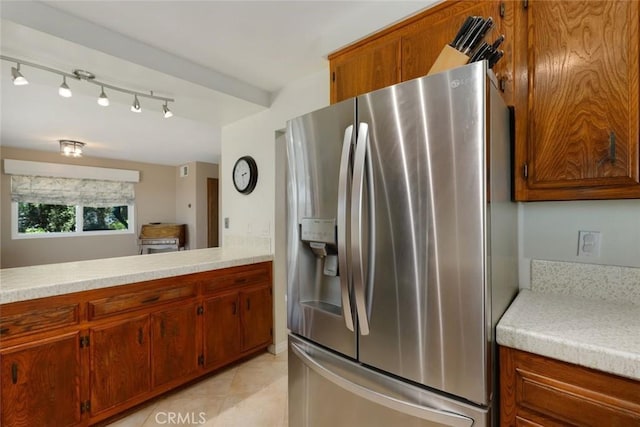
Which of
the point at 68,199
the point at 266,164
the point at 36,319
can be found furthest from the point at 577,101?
the point at 68,199

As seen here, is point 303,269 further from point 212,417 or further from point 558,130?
point 212,417

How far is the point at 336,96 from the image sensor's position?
1.81 meters

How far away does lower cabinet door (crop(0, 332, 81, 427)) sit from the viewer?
1508mm

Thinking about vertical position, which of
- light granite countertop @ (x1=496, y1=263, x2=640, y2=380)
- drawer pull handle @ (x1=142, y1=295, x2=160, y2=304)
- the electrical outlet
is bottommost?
drawer pull handle @ (x1=142, y1=295, x2=160, y2=304)

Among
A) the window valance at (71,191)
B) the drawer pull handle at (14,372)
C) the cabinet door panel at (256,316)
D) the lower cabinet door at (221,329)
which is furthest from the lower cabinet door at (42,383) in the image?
the window valance at (71,191)

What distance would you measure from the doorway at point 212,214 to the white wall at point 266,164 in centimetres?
344

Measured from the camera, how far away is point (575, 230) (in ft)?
4.43

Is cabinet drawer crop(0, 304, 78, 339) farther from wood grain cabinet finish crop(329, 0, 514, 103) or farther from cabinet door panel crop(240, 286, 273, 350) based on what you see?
wood grain cabinet finish crop(329, 0, 514, 103)

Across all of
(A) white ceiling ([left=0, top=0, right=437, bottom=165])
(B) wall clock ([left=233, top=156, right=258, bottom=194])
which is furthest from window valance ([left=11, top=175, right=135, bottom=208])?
(B) wall clock ([left=233, top=156, right=258, bottom=194])

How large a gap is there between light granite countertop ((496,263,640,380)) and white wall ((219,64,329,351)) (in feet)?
6.13

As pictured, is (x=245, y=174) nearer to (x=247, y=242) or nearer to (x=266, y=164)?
(x=266, y=164)

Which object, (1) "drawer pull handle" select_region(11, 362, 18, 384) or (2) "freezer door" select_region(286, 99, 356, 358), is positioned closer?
(2) "freezer door" select_region(286, 99, 356, 358)

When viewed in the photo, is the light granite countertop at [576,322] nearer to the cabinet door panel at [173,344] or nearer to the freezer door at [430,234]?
the freezer door at [430,234]

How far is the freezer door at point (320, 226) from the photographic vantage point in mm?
1171
